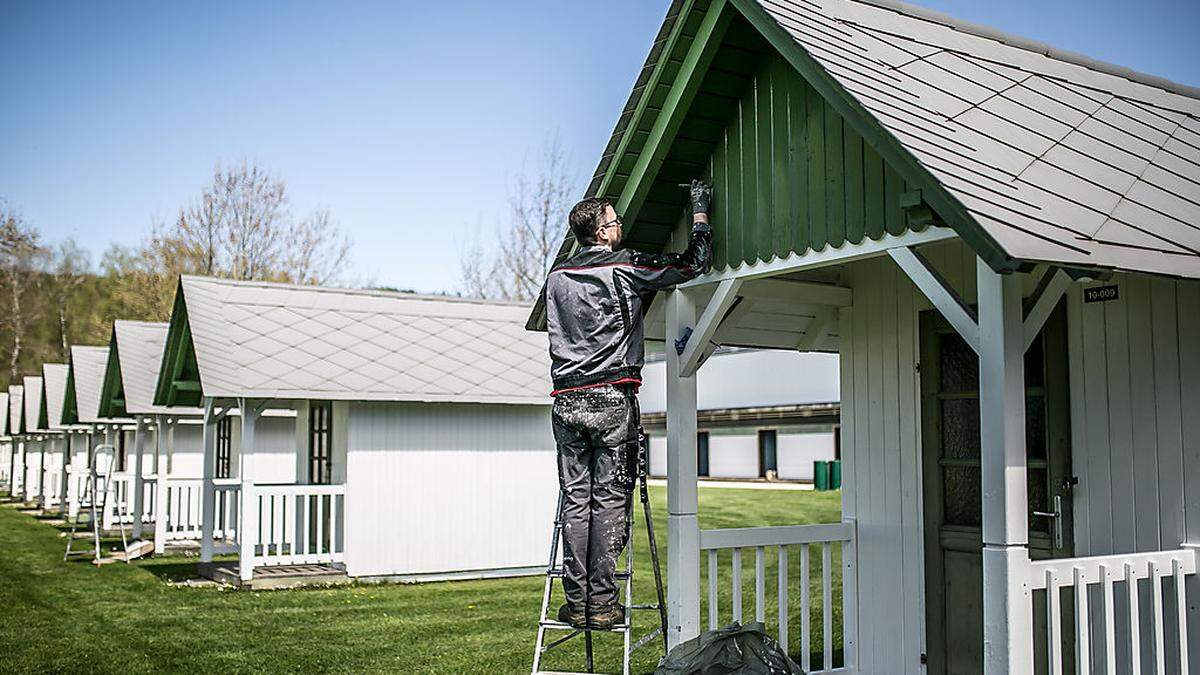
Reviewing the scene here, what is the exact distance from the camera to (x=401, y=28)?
24453 millimetres

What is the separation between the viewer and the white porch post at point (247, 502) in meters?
14.9

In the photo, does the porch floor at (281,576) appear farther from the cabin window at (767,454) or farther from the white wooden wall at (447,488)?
the cabin window at (767,454)

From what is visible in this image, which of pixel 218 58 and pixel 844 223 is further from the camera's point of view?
pixel 218 58

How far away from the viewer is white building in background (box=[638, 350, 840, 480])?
3459cm

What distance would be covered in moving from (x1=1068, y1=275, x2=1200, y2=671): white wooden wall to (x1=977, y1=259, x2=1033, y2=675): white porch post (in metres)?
1.41

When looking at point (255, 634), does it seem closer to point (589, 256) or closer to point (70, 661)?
point (70, 661)

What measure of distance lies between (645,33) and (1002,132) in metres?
26.6

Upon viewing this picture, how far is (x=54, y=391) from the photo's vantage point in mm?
29625

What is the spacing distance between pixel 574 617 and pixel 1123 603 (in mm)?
2785

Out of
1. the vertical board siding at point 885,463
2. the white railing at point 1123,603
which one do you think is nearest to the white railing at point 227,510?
the vertical board siding at point 885,463

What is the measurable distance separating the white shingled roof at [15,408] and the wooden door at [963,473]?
112ft

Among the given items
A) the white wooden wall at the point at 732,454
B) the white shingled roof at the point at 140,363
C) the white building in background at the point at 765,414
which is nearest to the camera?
the white shingled roof at the point at 140,363

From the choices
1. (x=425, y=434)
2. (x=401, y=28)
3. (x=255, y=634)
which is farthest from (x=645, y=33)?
(x=255, y=634)

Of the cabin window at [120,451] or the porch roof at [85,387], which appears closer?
the porch roof at [85,387]
